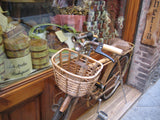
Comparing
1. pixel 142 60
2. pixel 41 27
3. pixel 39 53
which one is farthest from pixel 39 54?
pixel 142 60

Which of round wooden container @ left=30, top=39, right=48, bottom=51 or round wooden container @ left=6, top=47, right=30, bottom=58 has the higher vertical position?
round wooden container @ left=30, top=39, right=48, bottom=51

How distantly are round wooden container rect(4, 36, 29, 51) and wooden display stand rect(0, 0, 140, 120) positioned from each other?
0.35 meters

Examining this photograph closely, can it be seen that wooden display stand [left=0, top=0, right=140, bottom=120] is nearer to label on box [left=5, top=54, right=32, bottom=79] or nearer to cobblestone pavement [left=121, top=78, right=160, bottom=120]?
label on box [left=5, top=54, right=32, bottom=79]

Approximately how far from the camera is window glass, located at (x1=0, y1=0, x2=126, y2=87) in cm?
149

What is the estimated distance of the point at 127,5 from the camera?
2.71m

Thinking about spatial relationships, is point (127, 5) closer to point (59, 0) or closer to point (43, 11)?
point (59, 0)

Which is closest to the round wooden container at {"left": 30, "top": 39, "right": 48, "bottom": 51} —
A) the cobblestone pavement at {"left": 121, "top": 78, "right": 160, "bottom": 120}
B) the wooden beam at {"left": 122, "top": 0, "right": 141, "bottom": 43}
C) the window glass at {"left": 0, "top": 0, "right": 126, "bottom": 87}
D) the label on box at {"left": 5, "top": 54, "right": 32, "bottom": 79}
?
the window glass at {"left": 0, "top": 0, "right": 126, "bottom": 87}

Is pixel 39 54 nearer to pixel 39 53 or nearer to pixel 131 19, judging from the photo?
pixel 39 53

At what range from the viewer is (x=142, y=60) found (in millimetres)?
2957

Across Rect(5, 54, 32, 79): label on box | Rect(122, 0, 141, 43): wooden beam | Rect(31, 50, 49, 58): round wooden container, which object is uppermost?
Rect(122, 0, 141, 43): wooden beam

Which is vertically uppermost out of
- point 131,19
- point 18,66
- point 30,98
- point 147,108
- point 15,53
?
point 131,19

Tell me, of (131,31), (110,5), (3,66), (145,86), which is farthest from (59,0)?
(145,86)

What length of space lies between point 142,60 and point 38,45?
214cm

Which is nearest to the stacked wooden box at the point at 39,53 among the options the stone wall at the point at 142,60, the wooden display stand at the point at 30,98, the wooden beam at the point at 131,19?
the wooden display stand at the point at 30,98
